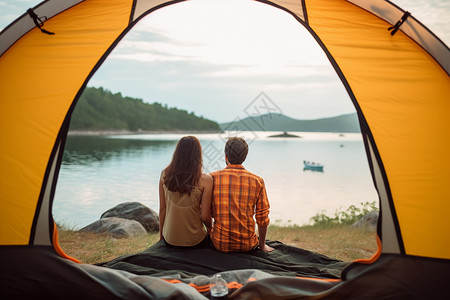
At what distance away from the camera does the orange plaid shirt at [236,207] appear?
357cm

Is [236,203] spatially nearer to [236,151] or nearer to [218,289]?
[236,151]

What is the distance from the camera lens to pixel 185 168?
3602 mm

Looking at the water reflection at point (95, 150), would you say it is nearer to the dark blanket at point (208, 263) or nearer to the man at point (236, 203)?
the dark blanket at point (208, 263)

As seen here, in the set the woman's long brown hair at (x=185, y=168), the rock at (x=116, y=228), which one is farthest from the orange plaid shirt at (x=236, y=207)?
the rock at (x=116, y=228)

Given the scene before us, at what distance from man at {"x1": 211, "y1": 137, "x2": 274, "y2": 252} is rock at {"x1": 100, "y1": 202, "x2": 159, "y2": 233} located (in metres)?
3.52

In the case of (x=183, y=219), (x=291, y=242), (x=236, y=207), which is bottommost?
(x=291, y=242)

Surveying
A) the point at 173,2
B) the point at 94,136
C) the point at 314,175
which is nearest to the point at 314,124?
the point at 94,136

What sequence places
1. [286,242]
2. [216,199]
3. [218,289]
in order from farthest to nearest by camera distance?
1. [286,242]
2. [216,199]
3. [218,289]

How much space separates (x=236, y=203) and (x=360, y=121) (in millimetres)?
1445

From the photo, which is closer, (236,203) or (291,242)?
(236,203)

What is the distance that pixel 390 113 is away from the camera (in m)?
3.20

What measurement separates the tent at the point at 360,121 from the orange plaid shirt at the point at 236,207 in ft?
1.95

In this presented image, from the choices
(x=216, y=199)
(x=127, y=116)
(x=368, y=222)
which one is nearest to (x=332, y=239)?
(x=368, y=222)

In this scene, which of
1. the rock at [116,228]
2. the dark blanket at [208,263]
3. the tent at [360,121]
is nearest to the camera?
the tent at [360,121]
